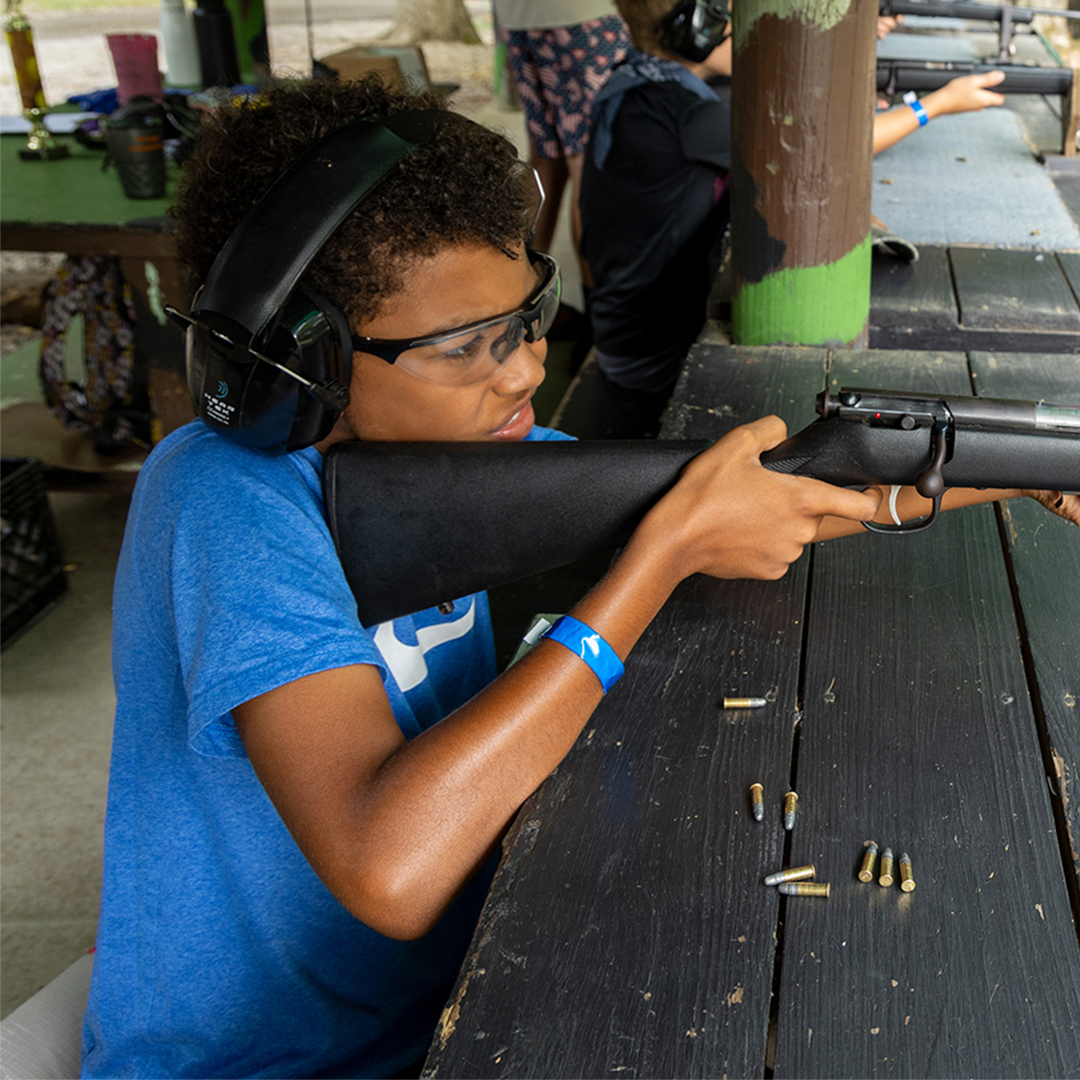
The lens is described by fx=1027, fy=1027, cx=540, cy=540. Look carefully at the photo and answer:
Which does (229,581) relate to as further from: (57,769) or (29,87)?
(29,87)

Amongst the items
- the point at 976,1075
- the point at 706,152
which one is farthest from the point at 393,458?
the point at 706,152

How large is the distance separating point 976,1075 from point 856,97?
1760 millimetres

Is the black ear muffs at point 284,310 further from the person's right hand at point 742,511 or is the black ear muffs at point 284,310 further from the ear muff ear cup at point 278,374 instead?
the person's right hand at point 742,511

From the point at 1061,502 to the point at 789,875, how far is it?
30.8 inches

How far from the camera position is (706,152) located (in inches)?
117

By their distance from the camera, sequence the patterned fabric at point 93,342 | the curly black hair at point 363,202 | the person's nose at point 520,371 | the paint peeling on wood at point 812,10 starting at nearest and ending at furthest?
the curly black hair at point 363,202 < the person's nose at point 520,371 < the paint peeling on wood at point 812,10 < the patterned fabric at point 93,342

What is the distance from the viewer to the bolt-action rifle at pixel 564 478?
117cm

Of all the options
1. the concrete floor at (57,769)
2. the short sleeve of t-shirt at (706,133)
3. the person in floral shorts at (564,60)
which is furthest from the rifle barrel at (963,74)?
the concrete floor at (57,769)

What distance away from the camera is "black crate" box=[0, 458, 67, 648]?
311 centimetres

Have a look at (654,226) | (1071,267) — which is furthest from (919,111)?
(1071,267)

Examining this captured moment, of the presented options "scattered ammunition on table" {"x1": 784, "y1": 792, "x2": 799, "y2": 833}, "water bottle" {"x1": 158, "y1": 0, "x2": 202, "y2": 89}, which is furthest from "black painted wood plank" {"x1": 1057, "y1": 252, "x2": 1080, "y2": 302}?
"water bottle" {"x1": 158, "y1": 0, "x2": 202, "y2": 89}

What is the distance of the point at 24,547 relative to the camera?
3.20 meters

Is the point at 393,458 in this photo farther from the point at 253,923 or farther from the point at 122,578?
the point at 253,923

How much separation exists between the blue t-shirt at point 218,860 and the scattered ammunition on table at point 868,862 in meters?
0.51
